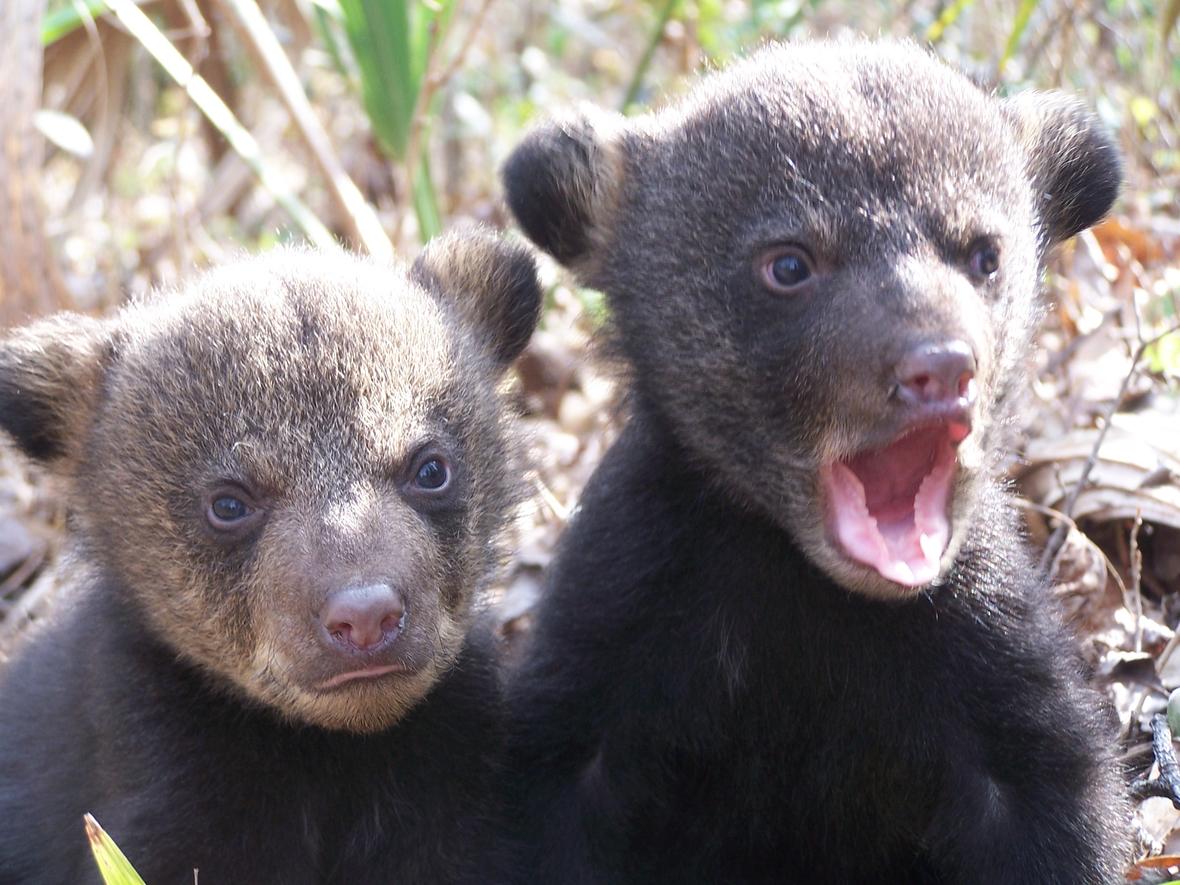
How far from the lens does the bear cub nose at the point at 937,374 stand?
14.4 feet

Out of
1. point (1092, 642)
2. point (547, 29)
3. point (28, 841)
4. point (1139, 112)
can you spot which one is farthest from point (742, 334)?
point (547, 29)

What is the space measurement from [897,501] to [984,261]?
79cm

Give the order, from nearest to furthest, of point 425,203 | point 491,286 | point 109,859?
1. point 109,859
2. point 491,286
3. point 425,203

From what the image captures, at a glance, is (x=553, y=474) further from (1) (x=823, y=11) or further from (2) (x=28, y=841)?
(1) (x=823, y=11)

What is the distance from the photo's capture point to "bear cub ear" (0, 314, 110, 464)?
5.34 m

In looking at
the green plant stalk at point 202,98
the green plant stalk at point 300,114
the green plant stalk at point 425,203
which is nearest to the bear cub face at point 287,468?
the green plant stalk at point 202,98

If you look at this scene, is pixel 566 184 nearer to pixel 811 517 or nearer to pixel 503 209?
pixel 503 209

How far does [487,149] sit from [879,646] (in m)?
7.76

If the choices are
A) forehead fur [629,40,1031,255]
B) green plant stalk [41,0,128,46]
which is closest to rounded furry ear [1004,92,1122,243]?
forehead fur [629,40,1031,255]

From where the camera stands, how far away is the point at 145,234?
12.0 meters

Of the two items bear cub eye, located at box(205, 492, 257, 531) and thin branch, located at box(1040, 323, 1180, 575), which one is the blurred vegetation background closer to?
thin branch, located at box(1040, 323, 1180, 575)

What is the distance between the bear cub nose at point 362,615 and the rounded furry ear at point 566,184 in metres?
1.71

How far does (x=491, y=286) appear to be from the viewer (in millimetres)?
5836

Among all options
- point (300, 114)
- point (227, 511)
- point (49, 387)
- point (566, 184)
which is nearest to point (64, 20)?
point (300, 114)
